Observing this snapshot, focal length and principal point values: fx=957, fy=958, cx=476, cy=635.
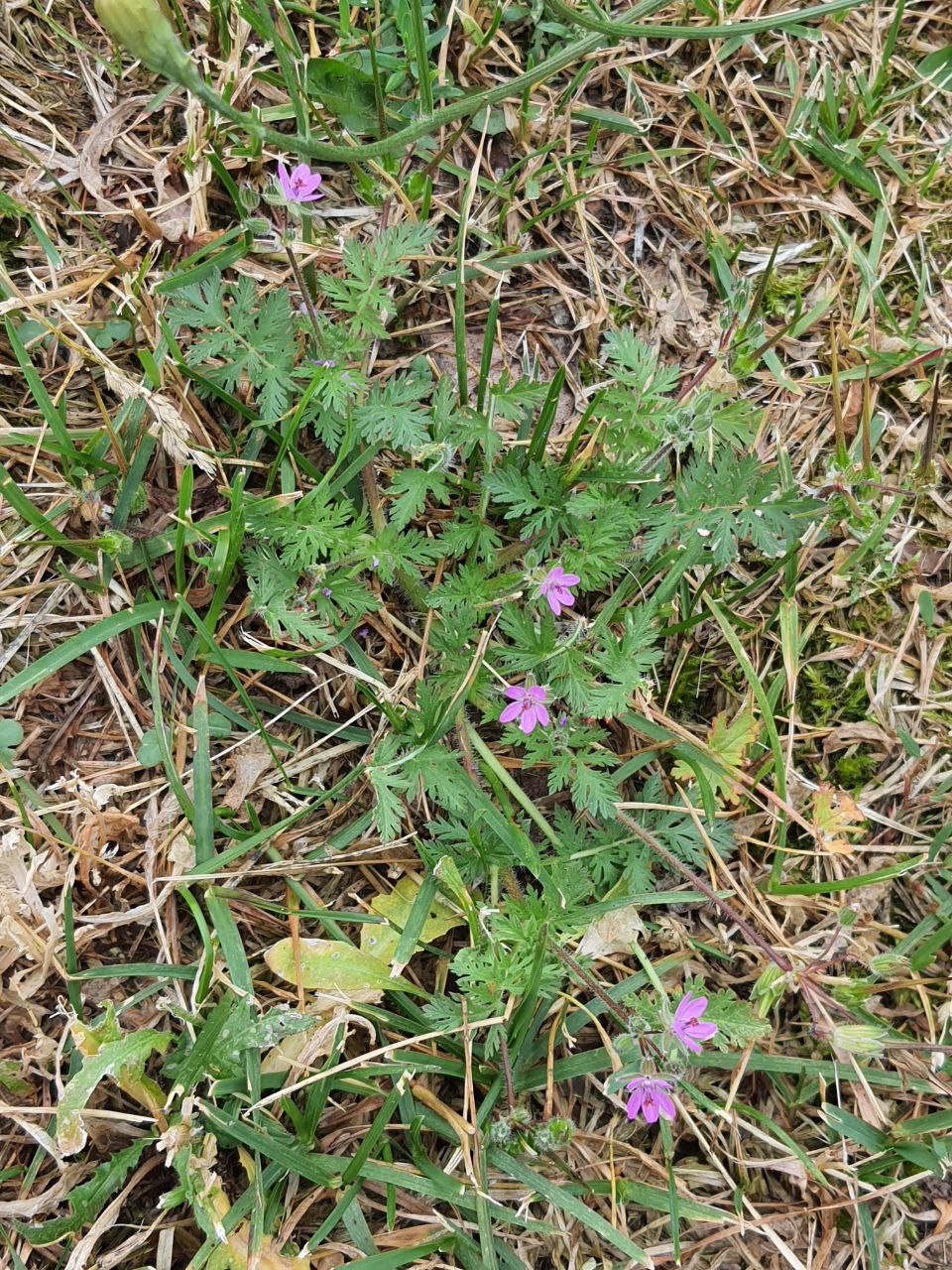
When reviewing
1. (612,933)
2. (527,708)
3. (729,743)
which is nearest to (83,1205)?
(612,933)

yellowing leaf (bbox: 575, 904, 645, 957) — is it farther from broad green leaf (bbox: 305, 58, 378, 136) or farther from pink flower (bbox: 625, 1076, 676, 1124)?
broad green leaf (bbox: 305, 58, 378, 136)

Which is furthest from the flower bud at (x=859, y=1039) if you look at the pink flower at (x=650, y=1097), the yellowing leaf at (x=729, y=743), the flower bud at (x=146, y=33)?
the flower bud at (x=146, y=33)

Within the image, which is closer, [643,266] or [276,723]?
[276,723]

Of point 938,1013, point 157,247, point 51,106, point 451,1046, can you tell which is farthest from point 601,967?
point 51,106

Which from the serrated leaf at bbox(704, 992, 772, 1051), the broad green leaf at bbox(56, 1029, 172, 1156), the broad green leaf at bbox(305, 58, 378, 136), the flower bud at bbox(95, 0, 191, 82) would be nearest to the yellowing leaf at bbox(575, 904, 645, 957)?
the serrated leaf at bbox(704, 992, 772, 1051)

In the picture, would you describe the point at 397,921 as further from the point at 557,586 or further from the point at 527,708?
the point at 557,586

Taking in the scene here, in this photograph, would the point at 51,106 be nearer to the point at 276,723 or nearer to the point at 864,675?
the point at 276,723
